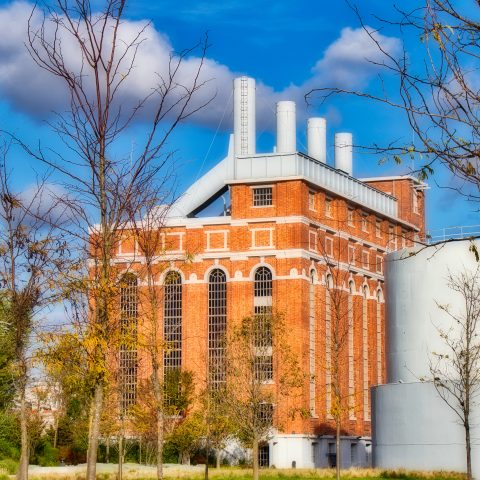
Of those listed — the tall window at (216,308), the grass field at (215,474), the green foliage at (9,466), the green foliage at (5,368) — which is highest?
the tall window at (216,308)

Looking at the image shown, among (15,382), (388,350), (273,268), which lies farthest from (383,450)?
(273,268)

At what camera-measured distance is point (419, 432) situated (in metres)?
49.1

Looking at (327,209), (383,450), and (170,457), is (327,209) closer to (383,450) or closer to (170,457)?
(170,457)

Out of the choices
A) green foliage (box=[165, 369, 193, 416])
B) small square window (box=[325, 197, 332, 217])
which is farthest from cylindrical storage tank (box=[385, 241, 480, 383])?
small square window (box=[325, 197, 332, 217])

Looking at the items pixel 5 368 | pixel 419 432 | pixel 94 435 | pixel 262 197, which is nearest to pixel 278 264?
pixel 262 197

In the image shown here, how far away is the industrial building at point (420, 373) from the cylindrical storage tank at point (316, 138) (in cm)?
2972

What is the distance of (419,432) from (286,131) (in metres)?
33.8

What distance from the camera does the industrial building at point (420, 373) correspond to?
158 feet

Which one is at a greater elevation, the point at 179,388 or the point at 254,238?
the point at 254,238

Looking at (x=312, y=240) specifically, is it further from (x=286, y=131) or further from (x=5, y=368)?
(x=5, y=368)

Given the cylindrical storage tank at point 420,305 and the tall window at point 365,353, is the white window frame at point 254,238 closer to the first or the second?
the tall window at point 365,353

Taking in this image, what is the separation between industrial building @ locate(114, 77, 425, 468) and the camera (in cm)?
7638

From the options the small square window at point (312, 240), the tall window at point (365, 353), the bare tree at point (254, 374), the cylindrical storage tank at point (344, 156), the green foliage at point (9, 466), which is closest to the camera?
the bare tree at point (254, 374)

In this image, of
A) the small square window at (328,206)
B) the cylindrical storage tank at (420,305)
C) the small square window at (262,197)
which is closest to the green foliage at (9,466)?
the cylindrical storage tank at (420,305)
